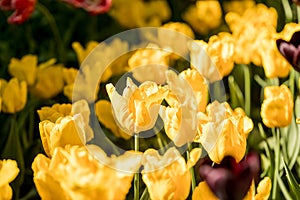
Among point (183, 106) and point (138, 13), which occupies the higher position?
point (183, 106)

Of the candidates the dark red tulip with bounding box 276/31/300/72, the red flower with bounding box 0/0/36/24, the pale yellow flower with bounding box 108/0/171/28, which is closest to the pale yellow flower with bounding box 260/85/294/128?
the dark red tulip with bounding box 276/31/300/72

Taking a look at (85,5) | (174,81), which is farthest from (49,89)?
(174,81)

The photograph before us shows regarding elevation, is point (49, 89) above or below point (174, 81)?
below

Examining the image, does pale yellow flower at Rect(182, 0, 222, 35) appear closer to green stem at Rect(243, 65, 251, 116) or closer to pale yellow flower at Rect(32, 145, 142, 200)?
green stem at Rect(243, 65, 251, 116)

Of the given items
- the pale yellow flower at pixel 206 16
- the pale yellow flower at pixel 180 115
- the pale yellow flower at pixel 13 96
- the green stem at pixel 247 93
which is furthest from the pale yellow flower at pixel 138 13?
the pale yellow flower at pixel 180 115

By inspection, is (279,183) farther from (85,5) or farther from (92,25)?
(92,25)

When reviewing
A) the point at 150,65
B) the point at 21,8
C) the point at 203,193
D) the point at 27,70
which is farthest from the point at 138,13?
the point at 203,193

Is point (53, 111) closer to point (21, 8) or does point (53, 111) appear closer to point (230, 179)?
point (230, 179)
